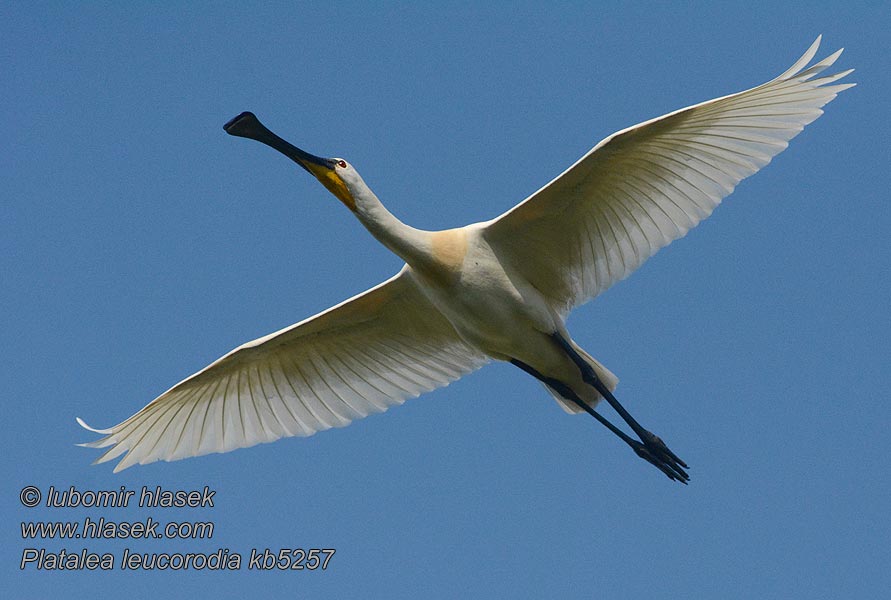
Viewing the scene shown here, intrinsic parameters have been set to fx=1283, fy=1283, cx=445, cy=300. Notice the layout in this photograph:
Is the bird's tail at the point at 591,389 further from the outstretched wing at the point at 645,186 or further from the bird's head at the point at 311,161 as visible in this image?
the bird's head at the point at 311,161

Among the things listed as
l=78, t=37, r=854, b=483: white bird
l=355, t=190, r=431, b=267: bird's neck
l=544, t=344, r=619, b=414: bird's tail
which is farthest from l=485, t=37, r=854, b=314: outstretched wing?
l=355, t=190, r=431, b=267: bird's neck

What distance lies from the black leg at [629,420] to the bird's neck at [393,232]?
149cm

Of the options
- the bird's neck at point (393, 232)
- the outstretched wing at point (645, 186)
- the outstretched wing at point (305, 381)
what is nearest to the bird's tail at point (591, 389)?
the outstretched wing at point (645, 186)

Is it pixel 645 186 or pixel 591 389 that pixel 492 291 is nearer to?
pixel 591 389

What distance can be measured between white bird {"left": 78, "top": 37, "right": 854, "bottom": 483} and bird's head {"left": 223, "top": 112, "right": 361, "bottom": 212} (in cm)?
1

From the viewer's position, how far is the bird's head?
11.5 metres

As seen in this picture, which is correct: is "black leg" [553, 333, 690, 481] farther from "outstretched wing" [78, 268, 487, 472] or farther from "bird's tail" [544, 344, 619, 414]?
"outstretched wing" [78, 268, 487, 472]

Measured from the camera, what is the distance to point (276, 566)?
1283cm

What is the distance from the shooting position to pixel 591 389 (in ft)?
39.7

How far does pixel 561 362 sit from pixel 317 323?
2417mm

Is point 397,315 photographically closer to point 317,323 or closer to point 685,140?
point 317,323

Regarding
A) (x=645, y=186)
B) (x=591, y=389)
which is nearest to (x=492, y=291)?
(x=591, y=389)

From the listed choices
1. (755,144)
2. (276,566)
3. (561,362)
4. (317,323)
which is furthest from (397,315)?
(755,144)

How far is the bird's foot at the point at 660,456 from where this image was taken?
12.2 metres
